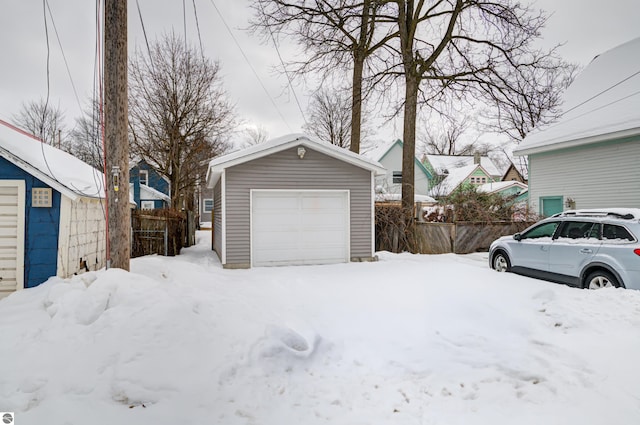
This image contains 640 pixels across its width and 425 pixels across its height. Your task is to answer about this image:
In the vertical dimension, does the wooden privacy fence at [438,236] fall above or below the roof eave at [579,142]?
below

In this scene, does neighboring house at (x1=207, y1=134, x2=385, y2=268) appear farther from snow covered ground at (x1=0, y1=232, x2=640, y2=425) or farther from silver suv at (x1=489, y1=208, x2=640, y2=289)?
silver suv at (x1=489, y1=208, x2=640, y2=289)

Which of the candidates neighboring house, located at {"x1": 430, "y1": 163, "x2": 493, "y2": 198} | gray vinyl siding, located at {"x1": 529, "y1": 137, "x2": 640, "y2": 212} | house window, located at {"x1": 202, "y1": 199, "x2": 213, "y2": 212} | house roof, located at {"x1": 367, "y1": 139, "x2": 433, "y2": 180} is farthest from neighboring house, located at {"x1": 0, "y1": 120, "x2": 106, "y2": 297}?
house window, located at {"x1": 202, "y1": 199, "x2": 213, "y2": 212}

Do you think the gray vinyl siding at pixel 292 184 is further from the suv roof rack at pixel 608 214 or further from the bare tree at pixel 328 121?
the bare tree at pixel 328 121

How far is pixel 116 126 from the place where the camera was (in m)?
5.54

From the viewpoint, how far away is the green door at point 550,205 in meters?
13.7

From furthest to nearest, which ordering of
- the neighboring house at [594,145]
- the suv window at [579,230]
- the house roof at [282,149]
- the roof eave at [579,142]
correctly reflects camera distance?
the neighboring house at [594,145]
the roof eave at [579,142]
the house roof at [282,149]
the suv window at [579,230]

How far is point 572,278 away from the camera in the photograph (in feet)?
21.6

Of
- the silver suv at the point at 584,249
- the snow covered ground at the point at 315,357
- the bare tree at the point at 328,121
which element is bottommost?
the snow covered ground at the point at 315,357

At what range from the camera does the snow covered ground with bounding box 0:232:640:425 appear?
9.77 ft

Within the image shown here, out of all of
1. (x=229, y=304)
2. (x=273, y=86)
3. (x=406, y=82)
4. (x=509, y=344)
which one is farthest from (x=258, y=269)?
(x=406, y=82)

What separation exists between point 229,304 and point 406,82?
11.7 meters

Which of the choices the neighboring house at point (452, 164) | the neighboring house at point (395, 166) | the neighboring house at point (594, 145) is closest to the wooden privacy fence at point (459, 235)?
the neighboring house at point (594, 145)

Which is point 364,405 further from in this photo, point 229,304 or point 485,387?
point 229,304

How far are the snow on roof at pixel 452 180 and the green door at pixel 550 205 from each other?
18.4m
